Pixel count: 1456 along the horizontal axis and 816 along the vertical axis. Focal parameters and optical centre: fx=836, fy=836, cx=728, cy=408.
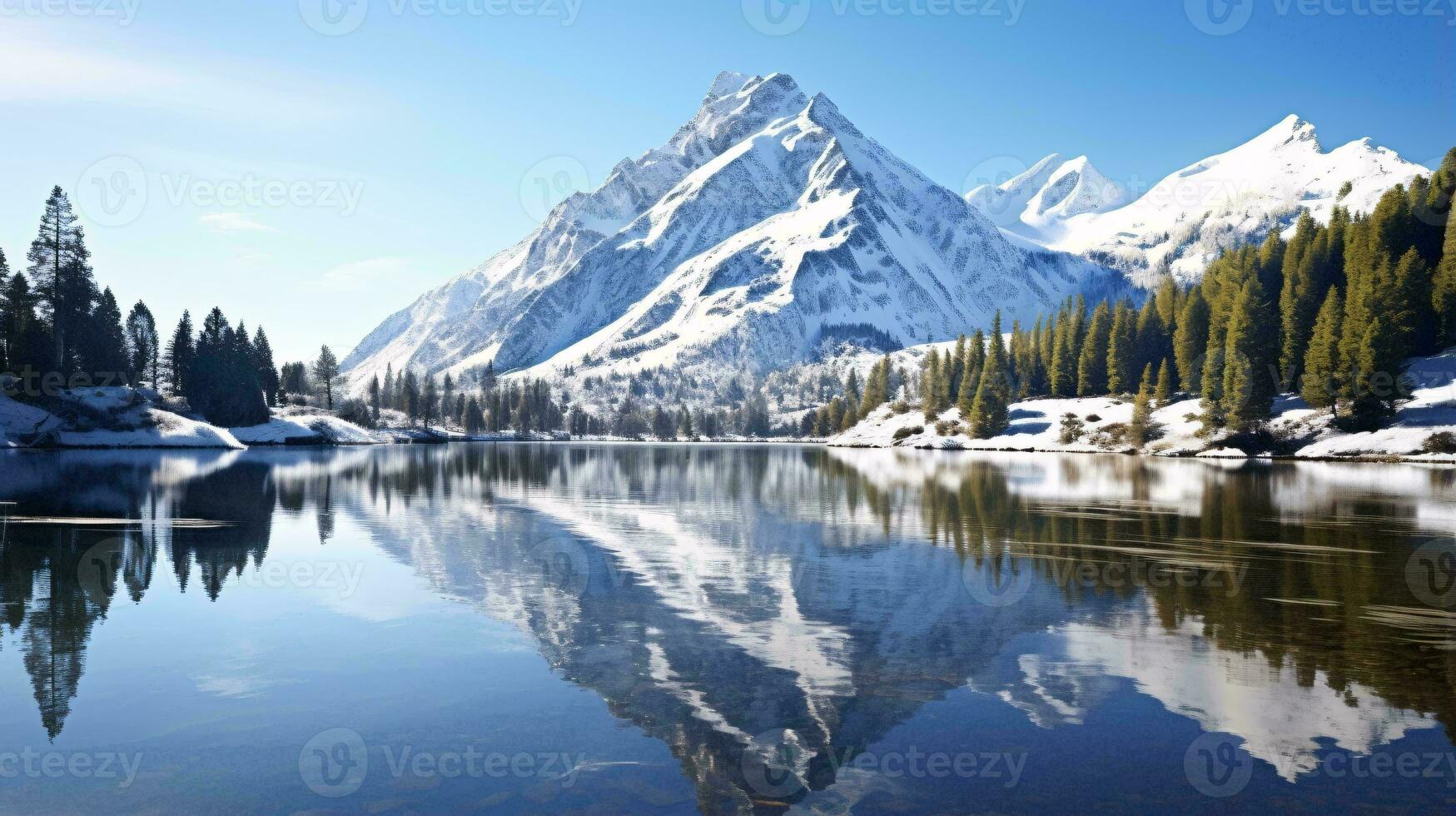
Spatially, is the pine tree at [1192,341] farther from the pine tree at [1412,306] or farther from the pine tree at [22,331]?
the pine tree at [22,331]

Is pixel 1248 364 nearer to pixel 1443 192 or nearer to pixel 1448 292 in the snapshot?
pixel 1448 292

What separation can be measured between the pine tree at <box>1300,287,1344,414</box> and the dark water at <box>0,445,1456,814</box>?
84596 millimetres

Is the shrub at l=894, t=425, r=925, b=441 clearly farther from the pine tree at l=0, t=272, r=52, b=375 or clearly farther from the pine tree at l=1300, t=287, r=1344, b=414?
the pine tree at l=0, t=272, r=52, b=375

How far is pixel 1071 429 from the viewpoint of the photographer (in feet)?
483

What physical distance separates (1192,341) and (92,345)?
179874mm

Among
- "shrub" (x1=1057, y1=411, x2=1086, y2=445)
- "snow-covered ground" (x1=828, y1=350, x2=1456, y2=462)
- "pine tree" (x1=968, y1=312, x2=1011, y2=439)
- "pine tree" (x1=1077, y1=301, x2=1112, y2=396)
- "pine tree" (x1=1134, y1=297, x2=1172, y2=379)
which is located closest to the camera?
"snow-covered ground" (x1=828, y1=350, x2=1456, y2=462)

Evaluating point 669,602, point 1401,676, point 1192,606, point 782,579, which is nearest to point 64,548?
point 669,602

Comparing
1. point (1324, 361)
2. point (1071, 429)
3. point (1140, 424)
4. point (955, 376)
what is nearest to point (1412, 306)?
point (1324, 361)

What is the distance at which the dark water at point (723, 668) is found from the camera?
10539 mm

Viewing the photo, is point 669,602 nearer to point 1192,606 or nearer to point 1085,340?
point 1192,606

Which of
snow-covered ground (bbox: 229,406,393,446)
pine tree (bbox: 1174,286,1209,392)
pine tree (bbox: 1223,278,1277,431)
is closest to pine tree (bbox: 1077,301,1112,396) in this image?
pine tree (bbox: 1174,286,1209,392)

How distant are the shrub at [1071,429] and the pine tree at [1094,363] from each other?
68.6ft

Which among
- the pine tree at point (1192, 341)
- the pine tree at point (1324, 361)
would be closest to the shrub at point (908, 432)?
the pine tree at point (1192, 341)

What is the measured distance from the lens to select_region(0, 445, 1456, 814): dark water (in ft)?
34.6
